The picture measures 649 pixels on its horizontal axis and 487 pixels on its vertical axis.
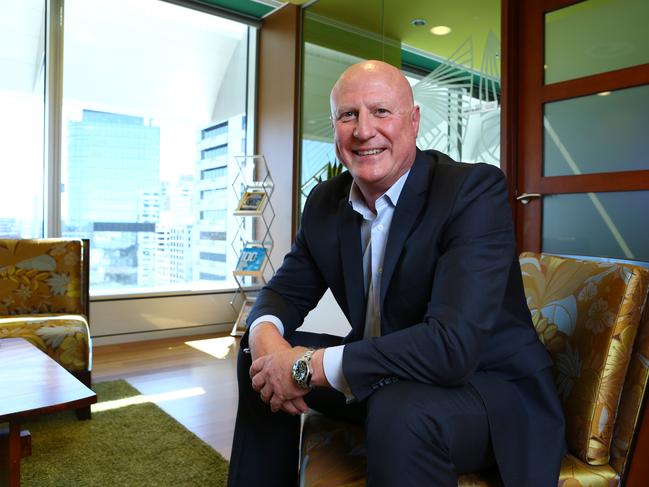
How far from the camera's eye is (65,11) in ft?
13.6

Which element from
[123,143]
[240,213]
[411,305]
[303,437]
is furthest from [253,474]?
[123,143]

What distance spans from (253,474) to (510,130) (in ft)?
8.37

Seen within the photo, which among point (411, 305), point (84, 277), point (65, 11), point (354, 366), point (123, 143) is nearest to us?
point (354, 366)

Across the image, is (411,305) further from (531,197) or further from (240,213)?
(240,213)

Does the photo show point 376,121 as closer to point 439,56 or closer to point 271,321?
point 271,321

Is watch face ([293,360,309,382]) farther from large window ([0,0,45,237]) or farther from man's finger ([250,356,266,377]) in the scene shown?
large window ([0,0,45,237])

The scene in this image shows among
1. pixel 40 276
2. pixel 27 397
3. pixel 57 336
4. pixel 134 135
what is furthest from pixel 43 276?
pixel 134 135

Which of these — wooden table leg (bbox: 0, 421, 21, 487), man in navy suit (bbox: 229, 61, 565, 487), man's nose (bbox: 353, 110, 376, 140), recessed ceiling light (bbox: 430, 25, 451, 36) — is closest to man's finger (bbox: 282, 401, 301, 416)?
man in navy suit (bbox: 229, 61, 565, 487)

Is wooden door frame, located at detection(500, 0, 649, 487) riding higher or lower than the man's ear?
higher

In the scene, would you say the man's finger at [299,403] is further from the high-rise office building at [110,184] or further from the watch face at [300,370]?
the high-rise office building at [110,184]

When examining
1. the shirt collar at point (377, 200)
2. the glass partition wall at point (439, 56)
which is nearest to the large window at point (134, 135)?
the glass partition wall at point (439, 56)

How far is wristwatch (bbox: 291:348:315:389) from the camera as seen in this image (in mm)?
1088

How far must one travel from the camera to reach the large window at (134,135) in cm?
404

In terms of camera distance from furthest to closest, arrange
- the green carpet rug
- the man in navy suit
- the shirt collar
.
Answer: the green carpet rug → the shirt collar → the man in navy suit
